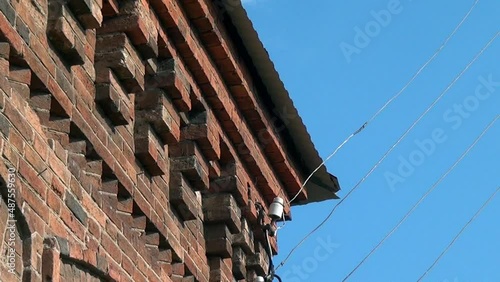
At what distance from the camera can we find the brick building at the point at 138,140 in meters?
5.86

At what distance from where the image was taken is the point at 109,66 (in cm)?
682

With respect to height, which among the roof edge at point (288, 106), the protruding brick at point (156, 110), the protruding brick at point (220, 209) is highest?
the roof edge at point (288, 106)

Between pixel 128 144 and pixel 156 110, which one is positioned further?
pixel 156 110

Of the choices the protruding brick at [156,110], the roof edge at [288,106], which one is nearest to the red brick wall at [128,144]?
the protruding brick at [156,110]

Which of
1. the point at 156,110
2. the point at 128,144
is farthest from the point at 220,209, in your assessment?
the point at 128,144

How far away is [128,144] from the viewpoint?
23.4ft

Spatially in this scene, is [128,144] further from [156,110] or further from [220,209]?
[220,209]

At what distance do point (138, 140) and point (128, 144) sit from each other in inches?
4.4

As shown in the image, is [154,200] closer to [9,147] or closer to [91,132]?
[91,132]

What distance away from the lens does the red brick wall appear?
587cm

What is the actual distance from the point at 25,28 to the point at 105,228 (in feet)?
3.82

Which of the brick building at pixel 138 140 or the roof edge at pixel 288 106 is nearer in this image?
the brick building at pixel 138 140

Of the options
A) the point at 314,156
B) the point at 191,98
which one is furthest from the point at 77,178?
the point at 314,156

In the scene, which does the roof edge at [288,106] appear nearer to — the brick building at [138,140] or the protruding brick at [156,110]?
the brick building at [138,140]
